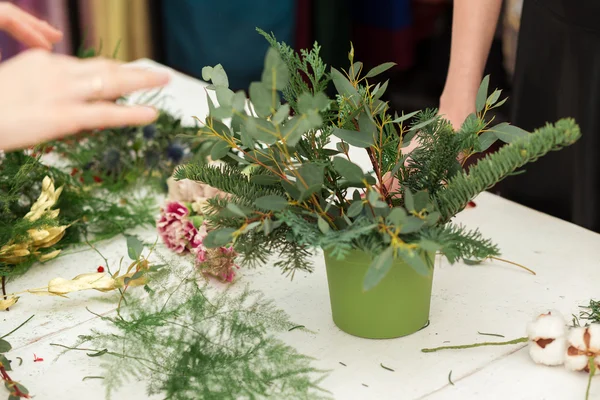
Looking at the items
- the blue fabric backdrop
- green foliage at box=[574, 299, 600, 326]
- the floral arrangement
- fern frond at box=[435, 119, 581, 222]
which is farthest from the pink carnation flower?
the blue fabric backdrop

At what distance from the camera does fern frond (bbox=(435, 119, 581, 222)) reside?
67 centimetres

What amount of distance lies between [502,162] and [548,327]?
163 mm

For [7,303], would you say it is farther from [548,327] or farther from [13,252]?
[548,327]

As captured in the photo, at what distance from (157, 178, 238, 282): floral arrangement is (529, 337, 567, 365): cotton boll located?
13.3 inches

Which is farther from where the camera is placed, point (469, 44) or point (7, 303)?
point (469, 44)

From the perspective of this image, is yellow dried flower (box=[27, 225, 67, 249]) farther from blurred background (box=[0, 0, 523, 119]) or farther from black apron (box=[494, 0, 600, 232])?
blurred background (box=[0, 0, 523, 119])

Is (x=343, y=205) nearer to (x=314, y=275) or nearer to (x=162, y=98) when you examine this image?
(x=314, y=275)

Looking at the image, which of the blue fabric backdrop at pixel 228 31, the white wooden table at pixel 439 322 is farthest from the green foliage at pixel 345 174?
the blue fabric backdrop at pixel 228 31

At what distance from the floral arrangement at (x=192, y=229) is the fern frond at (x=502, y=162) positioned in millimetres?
274

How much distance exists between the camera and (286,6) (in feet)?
7.57

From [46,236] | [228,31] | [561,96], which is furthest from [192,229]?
[228,31]

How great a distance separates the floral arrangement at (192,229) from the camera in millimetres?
912

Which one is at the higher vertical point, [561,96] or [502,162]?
[502,162]

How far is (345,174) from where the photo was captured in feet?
2.39
